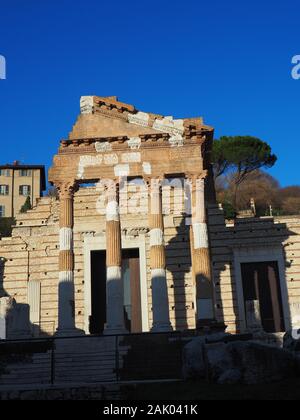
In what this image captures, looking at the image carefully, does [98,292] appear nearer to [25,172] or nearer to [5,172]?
[25,172]

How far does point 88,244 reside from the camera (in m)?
Result: 26.9

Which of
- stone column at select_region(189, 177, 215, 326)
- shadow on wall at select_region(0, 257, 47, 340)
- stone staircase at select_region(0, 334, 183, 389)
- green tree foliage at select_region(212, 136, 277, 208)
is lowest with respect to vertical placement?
stone staircase at select_region(0, 334, 183, 389)

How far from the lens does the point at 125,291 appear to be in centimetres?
2706

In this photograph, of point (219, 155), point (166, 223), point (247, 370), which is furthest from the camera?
point (219, 155)

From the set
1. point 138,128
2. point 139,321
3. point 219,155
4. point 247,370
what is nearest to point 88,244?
point 139,321

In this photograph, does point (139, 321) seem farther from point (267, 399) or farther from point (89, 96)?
point (267, 399)

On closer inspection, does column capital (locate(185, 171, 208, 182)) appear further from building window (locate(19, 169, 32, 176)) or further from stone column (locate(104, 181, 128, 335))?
building window (locate(19, 169, 32, 176))

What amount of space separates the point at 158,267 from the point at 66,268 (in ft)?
12.5

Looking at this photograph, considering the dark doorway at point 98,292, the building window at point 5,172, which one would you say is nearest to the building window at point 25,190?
the building window at point 5,172

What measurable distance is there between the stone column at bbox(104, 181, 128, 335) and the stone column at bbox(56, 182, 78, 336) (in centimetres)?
148

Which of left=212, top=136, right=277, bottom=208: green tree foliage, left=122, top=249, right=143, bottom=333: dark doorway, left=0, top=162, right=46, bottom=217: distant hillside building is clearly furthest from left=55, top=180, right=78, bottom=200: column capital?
left=0, top=162, right=46, bottom=217: distant hillside building

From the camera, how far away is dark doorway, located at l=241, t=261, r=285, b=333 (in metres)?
26.0

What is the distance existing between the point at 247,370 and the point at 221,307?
1494 centimetres

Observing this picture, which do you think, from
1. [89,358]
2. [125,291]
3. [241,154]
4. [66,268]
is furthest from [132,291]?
[241,154]
